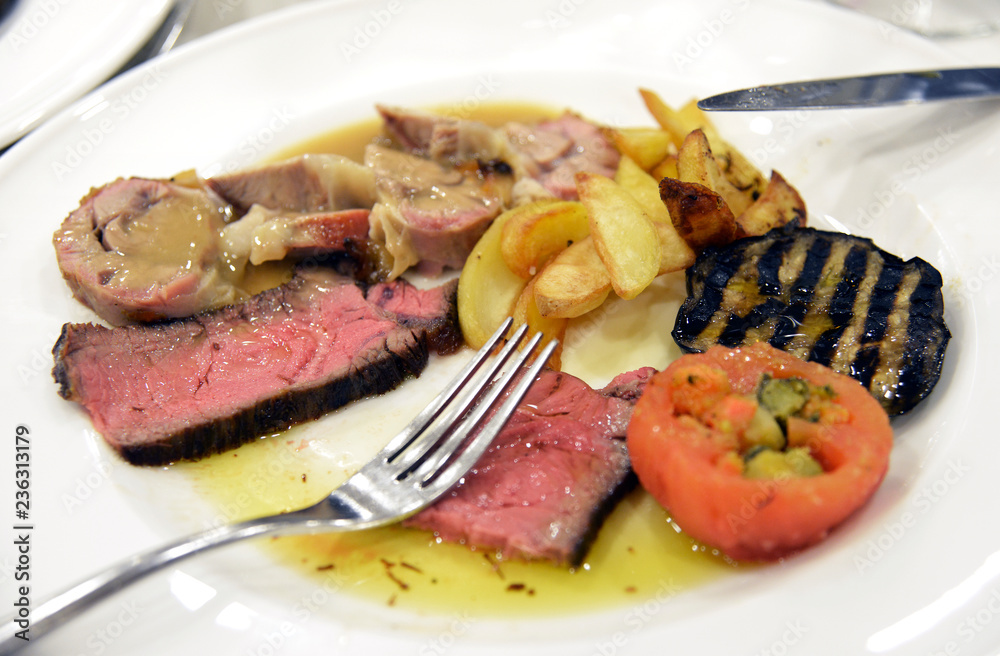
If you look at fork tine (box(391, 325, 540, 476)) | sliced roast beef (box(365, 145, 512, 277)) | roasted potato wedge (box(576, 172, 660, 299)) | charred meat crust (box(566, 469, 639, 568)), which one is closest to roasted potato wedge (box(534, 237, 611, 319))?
roasted potato wedge (box(576, 172, 660, 299))

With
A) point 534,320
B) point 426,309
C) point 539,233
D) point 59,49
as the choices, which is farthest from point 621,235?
point 59,49

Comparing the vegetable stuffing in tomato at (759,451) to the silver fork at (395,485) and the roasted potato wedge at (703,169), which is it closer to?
the silver fork at (395,485)

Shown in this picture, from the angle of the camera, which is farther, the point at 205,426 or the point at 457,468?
the point at 205,426

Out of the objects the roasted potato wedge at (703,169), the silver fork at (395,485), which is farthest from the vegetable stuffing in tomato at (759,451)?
the roasted potato wedge at (703,169)

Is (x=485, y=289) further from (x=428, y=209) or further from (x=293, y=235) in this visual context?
(x=293, y=235)

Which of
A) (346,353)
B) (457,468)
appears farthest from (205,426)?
(457,468)

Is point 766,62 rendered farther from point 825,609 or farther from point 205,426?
point 205,426

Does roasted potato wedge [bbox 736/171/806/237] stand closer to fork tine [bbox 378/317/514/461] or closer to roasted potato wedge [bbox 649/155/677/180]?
roasted potato wedge [bbox 649/155/677/180]

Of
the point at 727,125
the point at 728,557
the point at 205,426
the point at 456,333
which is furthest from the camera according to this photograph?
the point at 727,125
